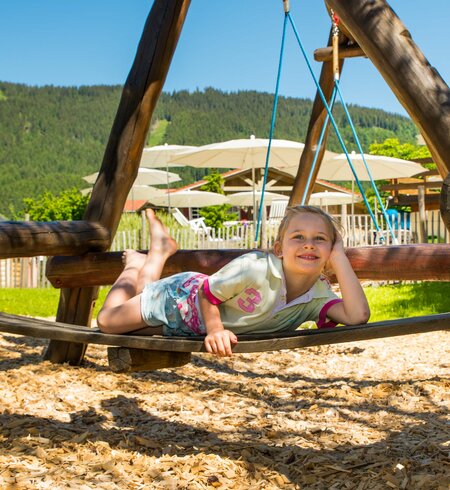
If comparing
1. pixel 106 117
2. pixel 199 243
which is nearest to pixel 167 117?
pixel 106 117

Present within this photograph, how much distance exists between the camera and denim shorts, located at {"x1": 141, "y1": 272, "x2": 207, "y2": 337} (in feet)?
9.38

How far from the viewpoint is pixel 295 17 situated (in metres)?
5.97

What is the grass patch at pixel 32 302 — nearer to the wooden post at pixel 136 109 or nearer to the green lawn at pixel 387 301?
the green lawn at pixel 387 301

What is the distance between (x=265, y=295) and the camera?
8.93ft

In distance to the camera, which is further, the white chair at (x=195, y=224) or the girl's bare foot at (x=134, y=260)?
the white chair at (x=195, y=224)

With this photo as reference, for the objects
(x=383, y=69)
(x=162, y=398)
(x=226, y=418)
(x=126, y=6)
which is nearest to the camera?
(x=383, y=69)

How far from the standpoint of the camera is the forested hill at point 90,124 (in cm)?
9531

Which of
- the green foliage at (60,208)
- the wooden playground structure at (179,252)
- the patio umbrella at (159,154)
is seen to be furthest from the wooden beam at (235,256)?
the green foliage at (60,208)

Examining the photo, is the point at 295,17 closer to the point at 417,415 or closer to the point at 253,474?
the point at 417,415

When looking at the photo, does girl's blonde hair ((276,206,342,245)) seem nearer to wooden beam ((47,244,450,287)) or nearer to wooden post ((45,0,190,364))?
wooden beam ((47,244,450,287))

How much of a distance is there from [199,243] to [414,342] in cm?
942

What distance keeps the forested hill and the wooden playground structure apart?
261ft

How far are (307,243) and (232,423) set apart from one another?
129cm

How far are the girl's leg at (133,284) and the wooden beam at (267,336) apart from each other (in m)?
0.26
